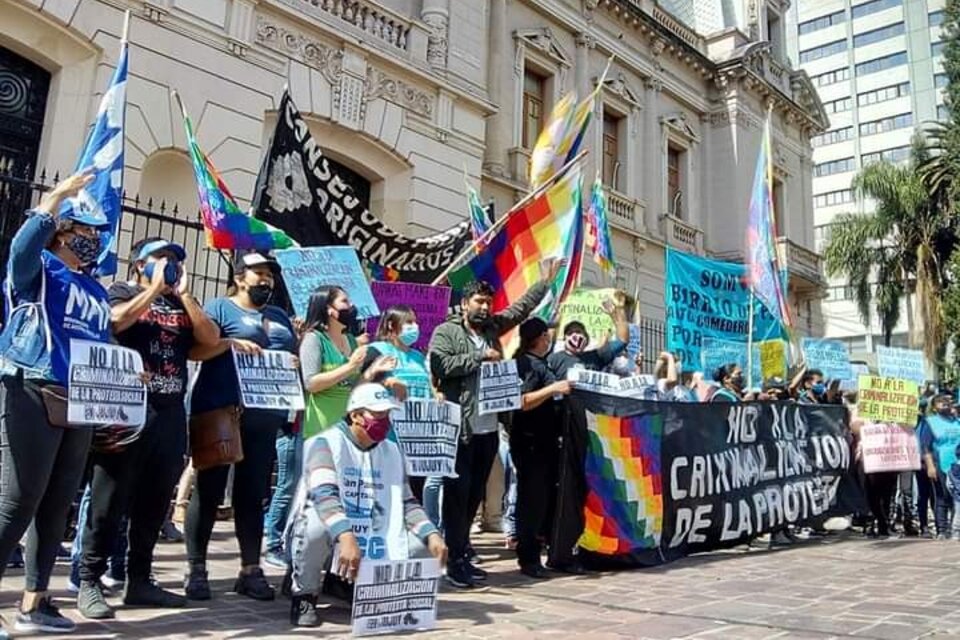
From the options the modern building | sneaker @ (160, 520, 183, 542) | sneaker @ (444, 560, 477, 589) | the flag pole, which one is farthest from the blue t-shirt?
the modern building

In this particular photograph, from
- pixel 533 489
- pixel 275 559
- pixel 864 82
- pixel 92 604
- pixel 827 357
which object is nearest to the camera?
pixel 92 604

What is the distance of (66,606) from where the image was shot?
4.04 meters

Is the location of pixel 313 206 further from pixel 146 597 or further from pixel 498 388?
pixel 146 597

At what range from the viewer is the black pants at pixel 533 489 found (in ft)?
18.4

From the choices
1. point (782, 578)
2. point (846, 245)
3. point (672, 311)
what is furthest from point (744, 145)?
point (782, 578)

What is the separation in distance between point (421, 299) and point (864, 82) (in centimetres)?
6362

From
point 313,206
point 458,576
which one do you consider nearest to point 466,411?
point 458,576

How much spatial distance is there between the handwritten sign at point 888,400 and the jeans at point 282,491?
6.06m

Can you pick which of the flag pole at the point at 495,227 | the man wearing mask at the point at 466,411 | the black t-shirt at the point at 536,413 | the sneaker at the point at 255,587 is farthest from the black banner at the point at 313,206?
the sneaker at the point at 255,587

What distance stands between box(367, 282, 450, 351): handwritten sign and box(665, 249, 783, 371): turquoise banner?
3.34 metres

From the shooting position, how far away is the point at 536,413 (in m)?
5.82

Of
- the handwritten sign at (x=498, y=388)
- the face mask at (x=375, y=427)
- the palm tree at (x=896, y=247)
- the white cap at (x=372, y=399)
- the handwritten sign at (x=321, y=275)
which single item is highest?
the palm tree at (x=896, y=247)

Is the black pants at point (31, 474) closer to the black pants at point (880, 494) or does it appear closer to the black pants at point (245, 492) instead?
the black pants at point (245, 492)

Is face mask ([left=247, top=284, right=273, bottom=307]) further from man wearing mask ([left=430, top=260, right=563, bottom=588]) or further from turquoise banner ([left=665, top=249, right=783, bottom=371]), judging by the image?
turquoise banner ([left=665, top=249, right=783, bottom=371])
